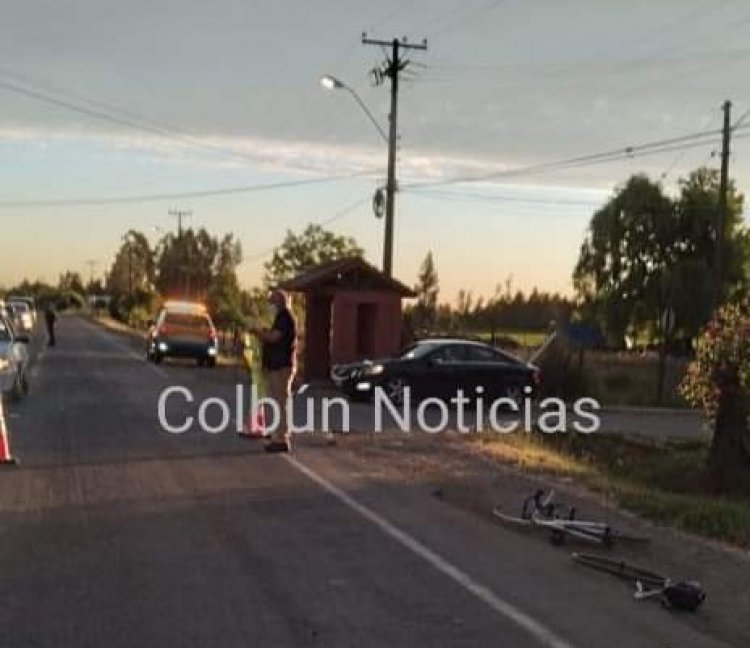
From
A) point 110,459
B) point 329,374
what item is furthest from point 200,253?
point 110,459

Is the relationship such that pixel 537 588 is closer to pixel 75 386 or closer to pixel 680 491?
pixel 680 491

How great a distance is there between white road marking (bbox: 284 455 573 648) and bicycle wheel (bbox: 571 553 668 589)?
3.36ft

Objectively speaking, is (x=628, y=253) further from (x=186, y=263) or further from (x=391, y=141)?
(x=186, y=263)

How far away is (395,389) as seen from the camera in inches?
1035

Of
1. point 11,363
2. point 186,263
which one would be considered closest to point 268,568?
point 11,363

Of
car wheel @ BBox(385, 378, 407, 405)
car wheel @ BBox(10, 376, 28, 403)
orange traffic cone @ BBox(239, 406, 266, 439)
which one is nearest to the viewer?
orange traffic cone @ BBox(239, 406, 266, 439)

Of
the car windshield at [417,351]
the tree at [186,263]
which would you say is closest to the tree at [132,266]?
the tree at [186,263]

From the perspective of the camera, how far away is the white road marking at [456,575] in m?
6.98

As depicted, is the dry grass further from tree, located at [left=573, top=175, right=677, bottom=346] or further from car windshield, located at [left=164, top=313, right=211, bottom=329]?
tree, located at [left=573, top=175, right=677, bottom=346]

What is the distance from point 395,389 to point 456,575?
1785 cm

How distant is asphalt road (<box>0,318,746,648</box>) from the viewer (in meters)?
6.89

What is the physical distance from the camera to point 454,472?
14156 mm

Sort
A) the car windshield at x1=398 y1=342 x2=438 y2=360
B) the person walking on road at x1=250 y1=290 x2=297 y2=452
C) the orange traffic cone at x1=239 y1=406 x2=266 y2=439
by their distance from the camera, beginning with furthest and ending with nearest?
the car windshield at x1=398 y1=342 x2=438 y2=360, the orange traffic cone at x1=239 y1=406 x2=266 y2=439, the person walking on road at x1=250 y1=290 x2=297 y2=452

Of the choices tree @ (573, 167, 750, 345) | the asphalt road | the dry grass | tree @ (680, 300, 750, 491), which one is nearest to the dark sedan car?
the dry grass
